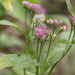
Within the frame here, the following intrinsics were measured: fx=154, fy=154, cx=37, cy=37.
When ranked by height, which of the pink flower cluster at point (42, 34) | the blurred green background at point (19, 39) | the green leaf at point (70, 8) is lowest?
the blurred green background at point (19, 39)

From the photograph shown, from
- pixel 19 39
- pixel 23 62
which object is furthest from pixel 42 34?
pixel 19 39

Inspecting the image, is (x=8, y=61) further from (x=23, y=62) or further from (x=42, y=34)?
(x=42, y=34)

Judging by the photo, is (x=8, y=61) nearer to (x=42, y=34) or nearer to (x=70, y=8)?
(x=42, y=34)

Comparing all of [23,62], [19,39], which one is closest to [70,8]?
[23,62]

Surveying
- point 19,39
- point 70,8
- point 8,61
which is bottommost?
point 19,39

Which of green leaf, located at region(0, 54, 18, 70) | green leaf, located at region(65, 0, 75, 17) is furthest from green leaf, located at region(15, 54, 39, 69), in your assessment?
green leaf, located at region(65, 0, 75, 17)

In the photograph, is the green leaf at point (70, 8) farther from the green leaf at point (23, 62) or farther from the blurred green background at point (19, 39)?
the green leaf at point (23, 62)

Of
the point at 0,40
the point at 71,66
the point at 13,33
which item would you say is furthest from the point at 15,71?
the point at 13,33

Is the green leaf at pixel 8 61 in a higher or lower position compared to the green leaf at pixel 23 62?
lower

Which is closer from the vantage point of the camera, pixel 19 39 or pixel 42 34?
pixel 42 34

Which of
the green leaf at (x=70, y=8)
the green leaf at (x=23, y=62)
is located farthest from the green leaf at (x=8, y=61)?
the green leaf at (x=70, y=8)

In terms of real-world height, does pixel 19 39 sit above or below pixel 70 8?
below

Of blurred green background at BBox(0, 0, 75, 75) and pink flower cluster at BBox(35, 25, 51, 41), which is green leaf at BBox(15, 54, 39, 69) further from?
blurred green background at BBox(0, 0, 75, 75)
